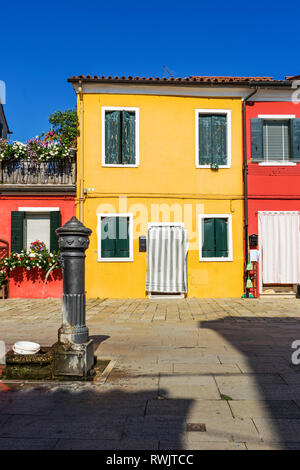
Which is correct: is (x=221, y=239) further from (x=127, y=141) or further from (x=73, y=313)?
(x=73, y=313)

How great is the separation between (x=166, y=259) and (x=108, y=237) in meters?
2.12

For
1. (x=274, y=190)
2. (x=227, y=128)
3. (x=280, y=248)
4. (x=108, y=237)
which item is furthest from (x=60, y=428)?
(x=227, y=128)

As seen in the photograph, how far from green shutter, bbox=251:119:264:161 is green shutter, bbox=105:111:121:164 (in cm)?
470

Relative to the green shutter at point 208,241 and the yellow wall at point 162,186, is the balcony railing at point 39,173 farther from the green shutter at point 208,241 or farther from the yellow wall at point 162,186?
the green shutter at point 208,241

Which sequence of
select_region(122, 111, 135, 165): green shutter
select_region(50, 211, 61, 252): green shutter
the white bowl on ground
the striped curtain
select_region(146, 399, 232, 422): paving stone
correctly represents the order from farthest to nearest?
select_region(122, 111, 135, 165): green shutter, select_region(50, 211, 61, 252): green shutter, the striped curtain, the white bowl on ground, select_region(146, 399, 232, 422): paving stone

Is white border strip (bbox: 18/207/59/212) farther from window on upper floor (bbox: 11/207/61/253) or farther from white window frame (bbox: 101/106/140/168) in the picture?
white window frame (bbox: 101/106/140/168)

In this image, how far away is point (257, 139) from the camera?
1366 centimetres

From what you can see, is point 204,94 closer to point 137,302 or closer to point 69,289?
point 137,302

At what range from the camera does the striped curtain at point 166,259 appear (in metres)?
13.2

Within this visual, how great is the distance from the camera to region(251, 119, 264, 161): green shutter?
1365 centimetres

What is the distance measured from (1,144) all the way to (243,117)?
8.60m

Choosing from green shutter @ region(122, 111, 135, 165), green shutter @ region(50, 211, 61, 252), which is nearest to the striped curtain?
green shutter @ region(122, 111, 135, 165)

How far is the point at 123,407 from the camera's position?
3502 mm
